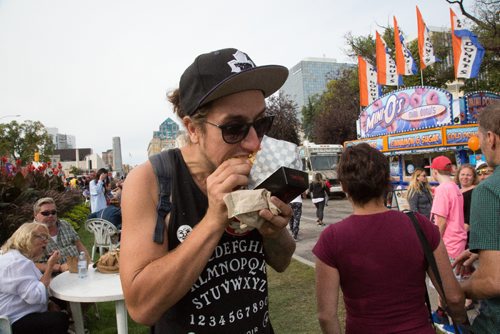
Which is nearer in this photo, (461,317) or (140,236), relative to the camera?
(140,236)

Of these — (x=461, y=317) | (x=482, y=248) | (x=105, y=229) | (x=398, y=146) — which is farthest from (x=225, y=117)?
(x=398, y=146)

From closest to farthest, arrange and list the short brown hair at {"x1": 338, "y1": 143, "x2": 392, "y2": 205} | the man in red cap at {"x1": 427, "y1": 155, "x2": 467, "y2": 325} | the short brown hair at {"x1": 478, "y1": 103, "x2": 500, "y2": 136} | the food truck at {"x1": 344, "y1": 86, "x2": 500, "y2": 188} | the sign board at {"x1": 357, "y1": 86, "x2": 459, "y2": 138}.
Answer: the short brown hair at {"x1": 478, "y1": 103, "x2": 500, "y2": 136} → the short brown hair at {"x1": 338, "y1": 143, "x2": 392, "y2": 205} → the man in red cap at {"x1": 427, "y1": 155, "x2": 467, "y2": 325} → the food truck at {"x1": 344, "y1": 86, "x2": 500, "y2": 188} → the sign board at {"x1": 357, "y1": 86, "x2": 459, "y2": 138}

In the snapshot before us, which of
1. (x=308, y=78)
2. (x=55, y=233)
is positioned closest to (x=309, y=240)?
(x=55, y=233)

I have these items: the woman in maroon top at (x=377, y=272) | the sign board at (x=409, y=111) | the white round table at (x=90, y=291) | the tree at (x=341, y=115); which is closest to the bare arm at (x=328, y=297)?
the woman in maroon top at (x=377, y=272)

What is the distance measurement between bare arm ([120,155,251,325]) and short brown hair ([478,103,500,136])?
1.64m

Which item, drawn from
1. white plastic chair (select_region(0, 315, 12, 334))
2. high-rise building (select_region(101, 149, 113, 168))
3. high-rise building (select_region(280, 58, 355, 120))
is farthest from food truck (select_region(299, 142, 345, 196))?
high-rise building (select_region(101, 149, 113, 168))

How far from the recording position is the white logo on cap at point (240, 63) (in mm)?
1229

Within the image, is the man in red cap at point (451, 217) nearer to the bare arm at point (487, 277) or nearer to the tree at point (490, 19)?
the bare arm at point (487, 277)

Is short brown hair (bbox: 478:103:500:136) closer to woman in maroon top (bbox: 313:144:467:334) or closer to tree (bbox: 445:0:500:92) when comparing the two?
woman in maroon top (bbox: 313:144:467:334)

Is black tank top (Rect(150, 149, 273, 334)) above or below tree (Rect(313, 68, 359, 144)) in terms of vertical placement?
below

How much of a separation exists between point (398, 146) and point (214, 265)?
19.3m

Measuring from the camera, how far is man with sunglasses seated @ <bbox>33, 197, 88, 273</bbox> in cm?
500

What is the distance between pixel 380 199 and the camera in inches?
88.9

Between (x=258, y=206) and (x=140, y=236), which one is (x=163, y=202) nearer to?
(x=140, y=236)
